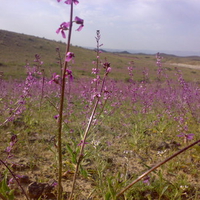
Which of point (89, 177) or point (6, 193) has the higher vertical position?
point (6, 193)

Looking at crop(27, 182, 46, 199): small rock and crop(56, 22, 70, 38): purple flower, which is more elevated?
crop(56, 22, 70, 38): purple flower

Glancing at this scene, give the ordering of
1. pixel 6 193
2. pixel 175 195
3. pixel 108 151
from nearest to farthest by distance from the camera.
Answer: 1. pixel 6 193
2. pixel 175 195
3. pixel 108 151

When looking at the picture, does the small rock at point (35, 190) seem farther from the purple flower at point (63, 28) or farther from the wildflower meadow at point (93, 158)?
the purple flower at point (63, 28)

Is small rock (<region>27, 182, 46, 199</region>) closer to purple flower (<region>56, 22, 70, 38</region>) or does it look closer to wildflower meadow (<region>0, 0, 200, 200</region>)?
wildflower meadow (<region>0, 0, 200, 200</region>)

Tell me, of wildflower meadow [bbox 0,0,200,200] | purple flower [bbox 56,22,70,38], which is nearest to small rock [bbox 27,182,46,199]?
wildflower meadow [bbox 0,0,200,200]

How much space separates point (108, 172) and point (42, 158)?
125 cm

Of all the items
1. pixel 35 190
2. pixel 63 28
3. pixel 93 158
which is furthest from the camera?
pixel 93 158

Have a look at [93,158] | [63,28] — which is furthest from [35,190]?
[63,28]

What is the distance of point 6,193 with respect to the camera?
235cm

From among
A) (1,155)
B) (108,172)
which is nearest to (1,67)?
(1,155)

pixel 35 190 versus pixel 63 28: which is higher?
pixel 63 28

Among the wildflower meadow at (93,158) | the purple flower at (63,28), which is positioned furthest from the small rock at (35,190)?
the purple flower at (63,28)

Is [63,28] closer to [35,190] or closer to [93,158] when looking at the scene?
[35,190]

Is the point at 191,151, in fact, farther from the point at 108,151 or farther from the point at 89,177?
the point at 89,177
